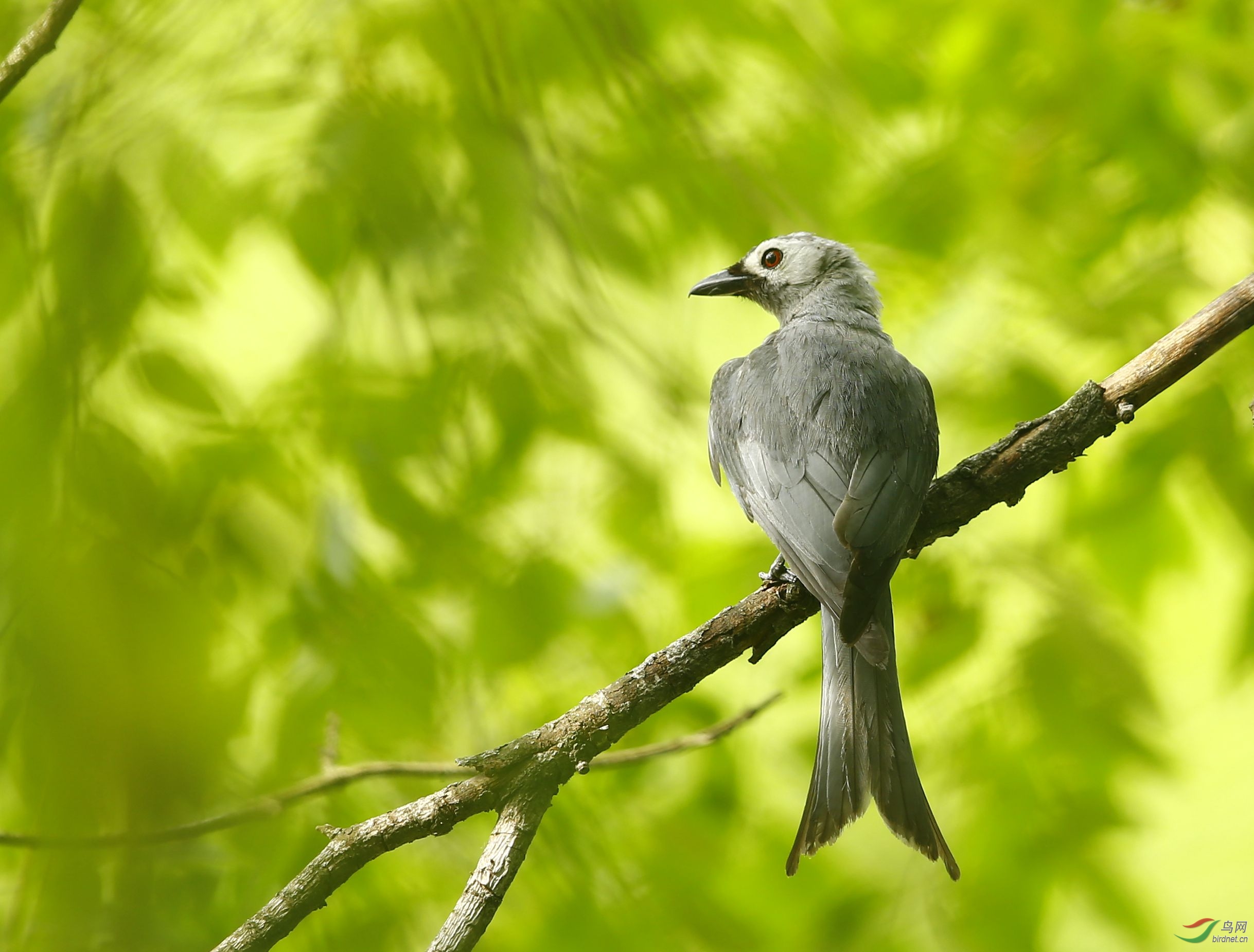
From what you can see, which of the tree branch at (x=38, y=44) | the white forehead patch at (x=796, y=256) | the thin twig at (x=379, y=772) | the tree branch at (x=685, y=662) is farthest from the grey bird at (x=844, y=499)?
the tree branch at (x=38, y=44)

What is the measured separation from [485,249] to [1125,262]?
2.42 m

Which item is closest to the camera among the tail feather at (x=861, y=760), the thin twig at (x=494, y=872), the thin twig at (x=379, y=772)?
the thin twig at (x=494, y=872)

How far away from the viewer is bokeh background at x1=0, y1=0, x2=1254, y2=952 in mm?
3020

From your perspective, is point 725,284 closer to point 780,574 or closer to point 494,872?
point 780,574

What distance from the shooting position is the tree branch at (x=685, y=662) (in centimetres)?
211

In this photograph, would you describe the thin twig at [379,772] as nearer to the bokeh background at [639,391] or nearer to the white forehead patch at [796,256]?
the bokeh background at [639,391]

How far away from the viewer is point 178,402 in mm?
3047

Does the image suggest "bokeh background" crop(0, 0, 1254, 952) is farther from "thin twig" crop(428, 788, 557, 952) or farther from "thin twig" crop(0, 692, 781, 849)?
"thin twig" crop(428, 788, 557, 952)

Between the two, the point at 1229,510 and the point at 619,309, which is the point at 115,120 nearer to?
the point at 619,309

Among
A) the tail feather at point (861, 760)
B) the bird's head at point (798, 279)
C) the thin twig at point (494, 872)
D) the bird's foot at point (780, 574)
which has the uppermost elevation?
the bird's head at point (798, 279)

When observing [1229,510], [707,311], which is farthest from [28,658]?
[707,311]

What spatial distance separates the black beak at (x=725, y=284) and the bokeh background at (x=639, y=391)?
17.1 inches

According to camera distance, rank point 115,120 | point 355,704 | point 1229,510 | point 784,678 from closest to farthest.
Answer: point 115,120 → point 355,704 → point 1229,510 → point 784,678

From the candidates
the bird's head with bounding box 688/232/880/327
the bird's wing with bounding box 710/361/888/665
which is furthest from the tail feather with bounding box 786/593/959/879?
the bird's head with bounding box 688/232/880/327
